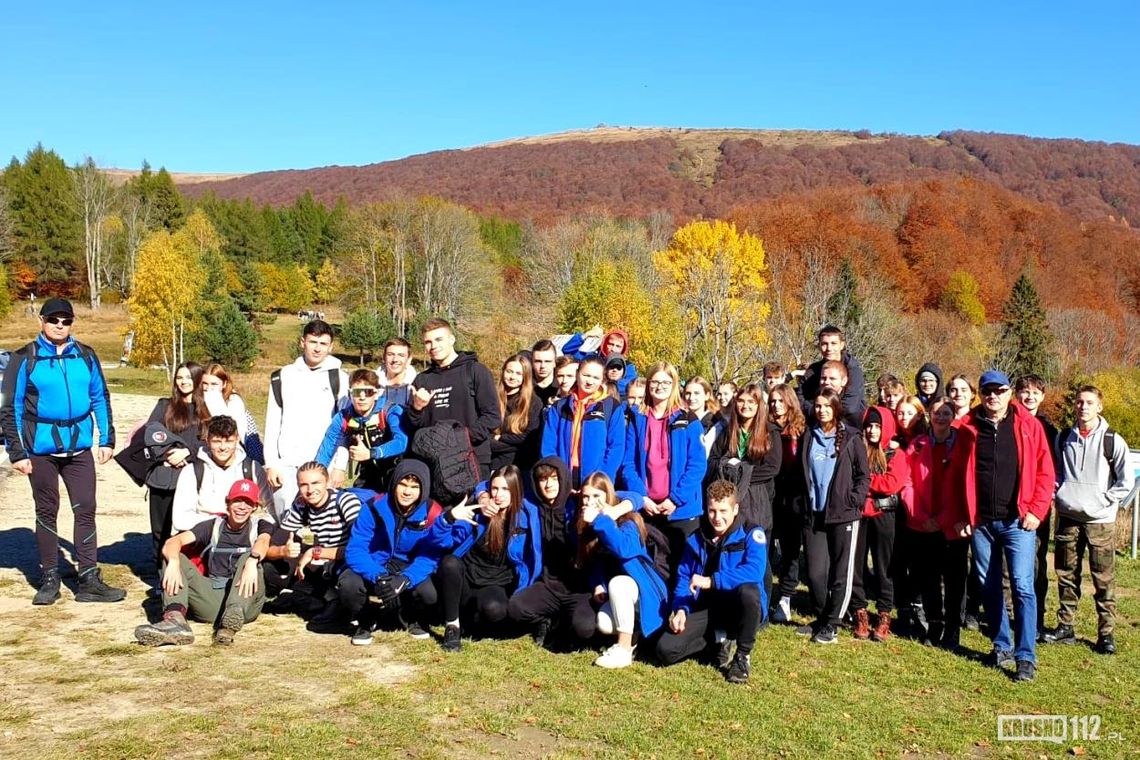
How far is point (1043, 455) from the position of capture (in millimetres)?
5617

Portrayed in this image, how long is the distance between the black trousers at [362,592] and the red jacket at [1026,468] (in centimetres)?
359

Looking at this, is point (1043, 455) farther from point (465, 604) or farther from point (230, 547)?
point (230, 547)

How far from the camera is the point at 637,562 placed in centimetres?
560

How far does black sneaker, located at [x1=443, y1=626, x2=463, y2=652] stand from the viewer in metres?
5.59

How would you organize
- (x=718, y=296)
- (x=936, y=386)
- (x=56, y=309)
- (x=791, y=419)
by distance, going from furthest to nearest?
(x=718, y=296) → (x=936, y=386) → (x=791, y=419) → (x=56, y=309)

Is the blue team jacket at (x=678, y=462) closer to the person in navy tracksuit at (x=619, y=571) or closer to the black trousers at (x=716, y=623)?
the person in navy tracksuit at (x=619, y=571)

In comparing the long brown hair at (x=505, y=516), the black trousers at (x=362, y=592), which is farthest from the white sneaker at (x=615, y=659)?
the black trousers at (x=362, y=592)

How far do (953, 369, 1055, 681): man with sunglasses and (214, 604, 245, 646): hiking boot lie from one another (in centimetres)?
484

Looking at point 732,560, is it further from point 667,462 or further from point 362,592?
point 362,592

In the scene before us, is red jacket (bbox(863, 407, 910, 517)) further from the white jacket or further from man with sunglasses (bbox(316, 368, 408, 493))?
the white jacket

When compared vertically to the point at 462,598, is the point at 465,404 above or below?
above

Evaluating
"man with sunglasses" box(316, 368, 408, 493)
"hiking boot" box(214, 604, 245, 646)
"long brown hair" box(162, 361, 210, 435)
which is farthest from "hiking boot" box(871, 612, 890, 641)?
"long brown hair" box(162, 361, 210, 435)

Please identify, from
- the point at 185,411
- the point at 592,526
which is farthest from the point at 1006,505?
the point at 185,411

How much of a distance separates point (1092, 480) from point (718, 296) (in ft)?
102
